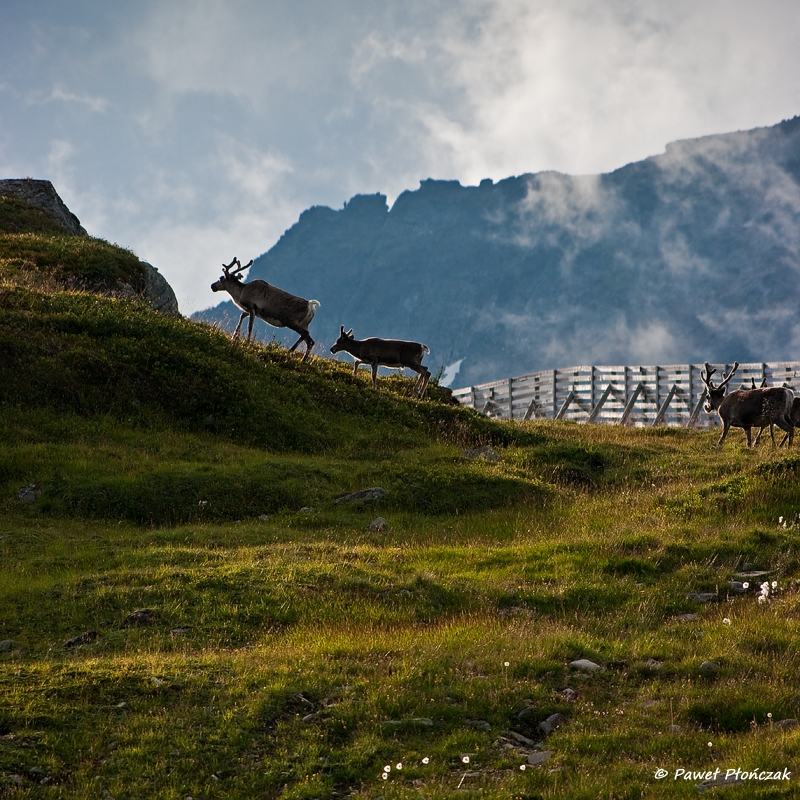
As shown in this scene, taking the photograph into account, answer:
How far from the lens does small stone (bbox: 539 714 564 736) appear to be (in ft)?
30.8

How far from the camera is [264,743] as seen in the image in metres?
9.16

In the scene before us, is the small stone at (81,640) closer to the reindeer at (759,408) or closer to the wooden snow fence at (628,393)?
the reindeer at (759,408)

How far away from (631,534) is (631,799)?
8.85m

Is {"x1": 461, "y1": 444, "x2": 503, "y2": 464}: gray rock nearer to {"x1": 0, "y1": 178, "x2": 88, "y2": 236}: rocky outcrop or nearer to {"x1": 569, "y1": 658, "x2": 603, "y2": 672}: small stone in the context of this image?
{"x1": 569, "y1": 658, "x2": 603, "y2": 672}: small stone

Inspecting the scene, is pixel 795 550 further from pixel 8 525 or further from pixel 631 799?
pixel 8 525

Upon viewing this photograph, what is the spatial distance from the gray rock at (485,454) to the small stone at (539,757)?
14.9 meters

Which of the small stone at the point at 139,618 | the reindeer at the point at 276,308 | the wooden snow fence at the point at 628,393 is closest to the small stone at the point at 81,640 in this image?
the small stone at the point at 139,618

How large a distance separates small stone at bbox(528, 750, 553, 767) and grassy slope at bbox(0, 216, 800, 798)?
9 cm

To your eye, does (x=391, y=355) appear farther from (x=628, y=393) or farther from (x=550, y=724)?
(x=550, y=724)

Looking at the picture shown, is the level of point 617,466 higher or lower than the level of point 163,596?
higher

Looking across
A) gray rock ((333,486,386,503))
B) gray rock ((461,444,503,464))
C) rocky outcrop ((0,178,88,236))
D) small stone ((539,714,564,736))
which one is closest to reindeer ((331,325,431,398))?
gray rock ((461,444,503,464))

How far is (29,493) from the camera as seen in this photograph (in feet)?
62.8

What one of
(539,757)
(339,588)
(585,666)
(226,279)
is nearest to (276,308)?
(226,279)

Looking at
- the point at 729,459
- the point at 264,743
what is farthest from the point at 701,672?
the point at 729,459
